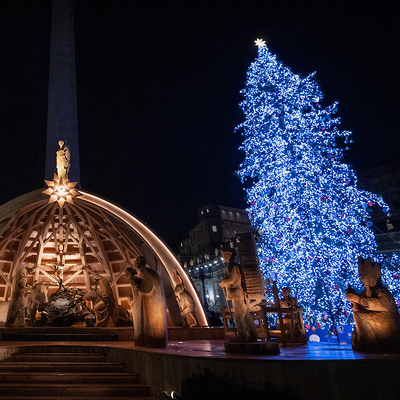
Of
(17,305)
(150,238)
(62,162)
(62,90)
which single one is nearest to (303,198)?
(150,238)

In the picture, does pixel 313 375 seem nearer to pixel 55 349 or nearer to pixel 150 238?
pixel 55 349

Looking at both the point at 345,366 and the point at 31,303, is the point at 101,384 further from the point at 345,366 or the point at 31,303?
the point at 31,303

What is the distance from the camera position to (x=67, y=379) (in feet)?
19.9

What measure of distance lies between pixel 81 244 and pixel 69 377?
39.4 ft

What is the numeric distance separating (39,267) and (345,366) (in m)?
17.1

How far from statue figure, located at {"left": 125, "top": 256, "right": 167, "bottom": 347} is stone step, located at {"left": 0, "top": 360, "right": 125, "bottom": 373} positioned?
0.78 metres

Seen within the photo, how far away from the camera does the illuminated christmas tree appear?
11969 mm

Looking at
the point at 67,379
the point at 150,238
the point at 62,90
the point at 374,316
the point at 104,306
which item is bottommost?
the point at 67,379

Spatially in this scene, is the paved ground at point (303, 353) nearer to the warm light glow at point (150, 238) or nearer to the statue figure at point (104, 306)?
the statue figure at point (104, 306)

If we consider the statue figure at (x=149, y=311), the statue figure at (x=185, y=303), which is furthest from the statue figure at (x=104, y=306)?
the statue figure at (x=149, y=311)

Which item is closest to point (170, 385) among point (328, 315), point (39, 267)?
point (328, 315)

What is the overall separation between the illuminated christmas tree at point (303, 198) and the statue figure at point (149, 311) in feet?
22.9

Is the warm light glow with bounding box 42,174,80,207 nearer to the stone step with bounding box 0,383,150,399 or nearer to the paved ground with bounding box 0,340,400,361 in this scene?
the stone step with bounding box 0,383,150,399

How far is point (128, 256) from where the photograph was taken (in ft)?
55.6
